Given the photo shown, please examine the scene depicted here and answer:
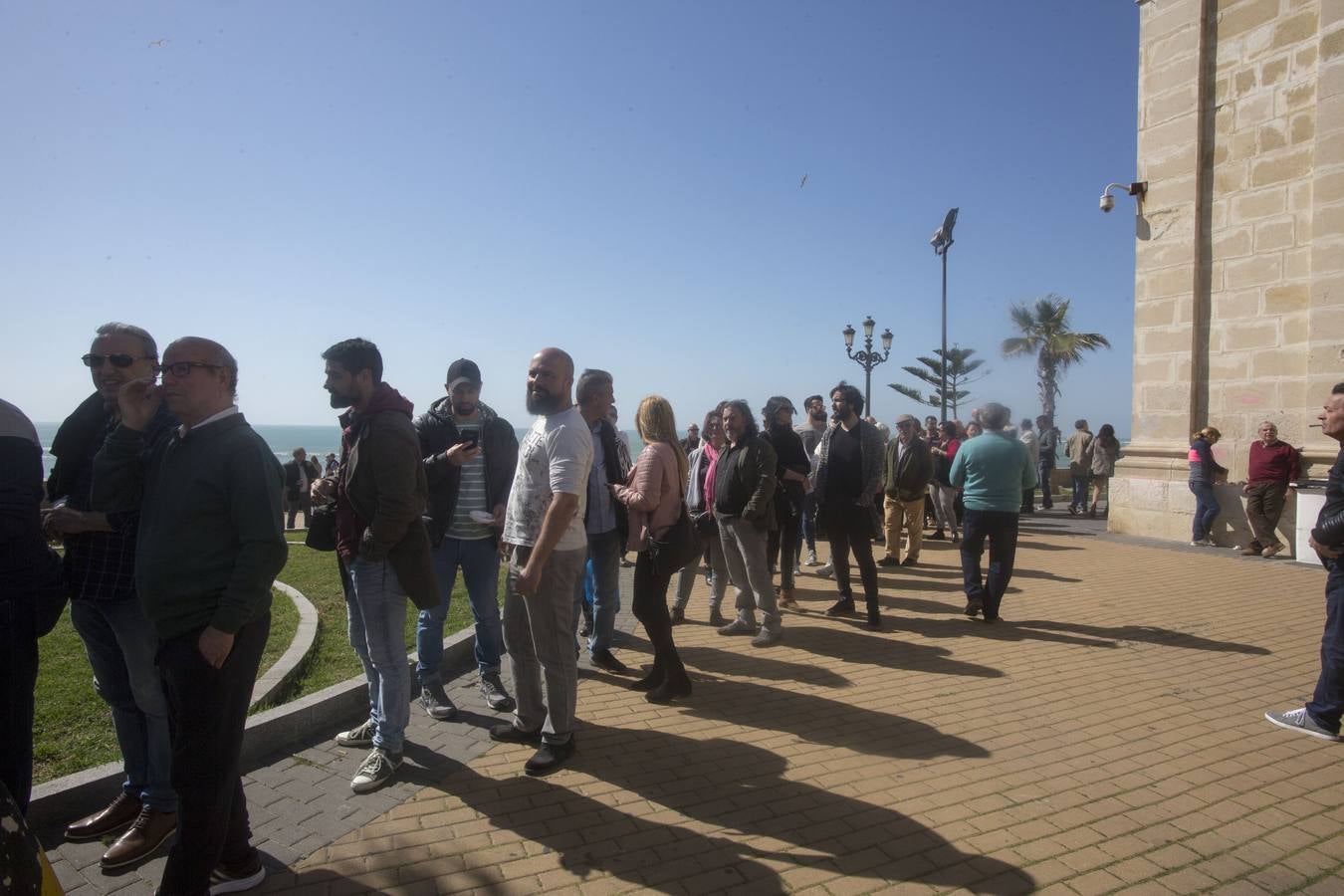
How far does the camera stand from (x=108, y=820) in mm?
3248

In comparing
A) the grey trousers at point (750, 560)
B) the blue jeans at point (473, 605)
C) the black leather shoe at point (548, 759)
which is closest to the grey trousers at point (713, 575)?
the grey trousers at point (750, 560)

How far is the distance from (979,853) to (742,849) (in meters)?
0.95

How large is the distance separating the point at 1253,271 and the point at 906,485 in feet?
20.5

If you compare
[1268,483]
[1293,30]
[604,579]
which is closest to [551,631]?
[604,579]

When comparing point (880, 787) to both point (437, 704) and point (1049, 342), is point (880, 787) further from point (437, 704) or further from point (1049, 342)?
point (1049, 342)

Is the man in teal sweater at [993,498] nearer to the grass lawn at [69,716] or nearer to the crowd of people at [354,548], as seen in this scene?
the crowd of people at [354,548]

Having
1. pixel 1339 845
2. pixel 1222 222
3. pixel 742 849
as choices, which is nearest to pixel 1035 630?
pixel 1339 845

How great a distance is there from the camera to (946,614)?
23.8 ft

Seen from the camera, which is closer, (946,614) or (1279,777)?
(1279,777)

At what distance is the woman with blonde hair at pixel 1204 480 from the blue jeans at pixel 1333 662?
765 cm

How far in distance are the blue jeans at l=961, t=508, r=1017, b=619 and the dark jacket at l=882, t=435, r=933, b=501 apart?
261cm

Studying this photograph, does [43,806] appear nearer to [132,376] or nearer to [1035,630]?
[132,376]

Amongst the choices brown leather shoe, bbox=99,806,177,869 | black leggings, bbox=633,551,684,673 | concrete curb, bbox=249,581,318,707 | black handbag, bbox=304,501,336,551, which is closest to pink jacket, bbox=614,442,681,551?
black leggings, bbox=633,551,684,673

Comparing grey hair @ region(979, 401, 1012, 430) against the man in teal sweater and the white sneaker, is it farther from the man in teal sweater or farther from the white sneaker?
the white sneaker
